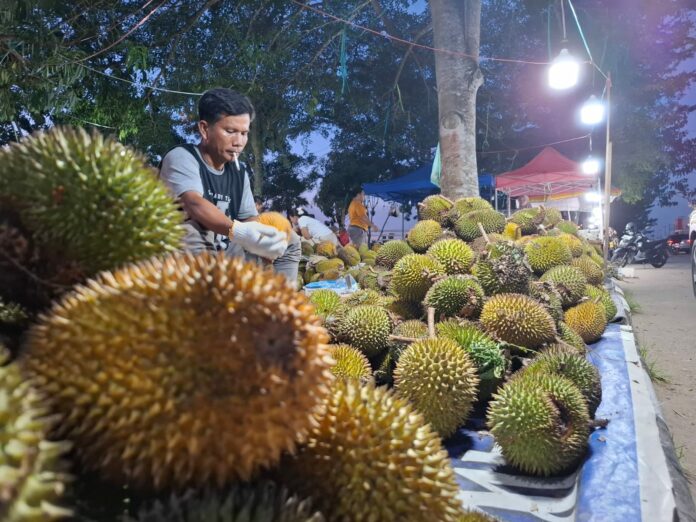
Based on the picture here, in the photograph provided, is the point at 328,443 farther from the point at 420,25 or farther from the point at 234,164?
the point at 420,25

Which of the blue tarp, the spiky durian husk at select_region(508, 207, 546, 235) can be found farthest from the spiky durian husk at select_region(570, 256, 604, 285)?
the blue tarp

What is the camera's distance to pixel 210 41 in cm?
1127

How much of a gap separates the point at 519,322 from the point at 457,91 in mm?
6094

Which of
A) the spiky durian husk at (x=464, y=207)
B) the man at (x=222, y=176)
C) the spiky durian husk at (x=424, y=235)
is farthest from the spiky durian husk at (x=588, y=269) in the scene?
the man at (x=222, y=176)

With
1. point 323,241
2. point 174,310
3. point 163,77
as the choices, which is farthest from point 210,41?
point 174,310

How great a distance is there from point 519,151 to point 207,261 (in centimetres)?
2277

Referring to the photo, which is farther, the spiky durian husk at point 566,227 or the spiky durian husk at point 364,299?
the spiky durian husk at point 566,227

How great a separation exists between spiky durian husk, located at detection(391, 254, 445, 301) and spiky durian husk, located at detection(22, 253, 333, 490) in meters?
2.52

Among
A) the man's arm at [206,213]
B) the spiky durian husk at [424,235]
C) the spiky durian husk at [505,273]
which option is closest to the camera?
the man's arm at [206,213]

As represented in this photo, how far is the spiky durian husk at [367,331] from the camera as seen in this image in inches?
104

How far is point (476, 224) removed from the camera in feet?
14.1

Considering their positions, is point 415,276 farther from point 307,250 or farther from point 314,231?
point 314,231

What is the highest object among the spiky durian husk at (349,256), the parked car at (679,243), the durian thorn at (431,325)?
the parked car at (679,243)

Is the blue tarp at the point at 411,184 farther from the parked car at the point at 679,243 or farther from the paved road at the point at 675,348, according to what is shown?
the parked car at the point at 679,243
